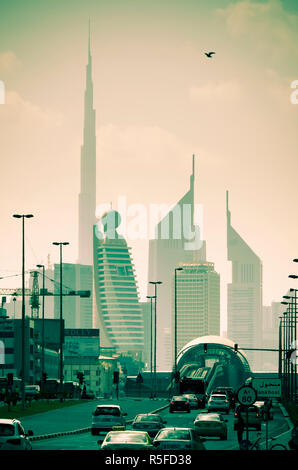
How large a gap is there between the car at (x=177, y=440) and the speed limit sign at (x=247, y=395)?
2095mm

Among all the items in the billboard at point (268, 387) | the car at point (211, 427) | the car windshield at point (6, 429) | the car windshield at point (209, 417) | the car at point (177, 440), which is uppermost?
the billboard at point (268, 387)

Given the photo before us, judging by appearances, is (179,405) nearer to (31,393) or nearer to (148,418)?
(31,393)

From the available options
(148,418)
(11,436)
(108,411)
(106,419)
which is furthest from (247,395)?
(108,411)

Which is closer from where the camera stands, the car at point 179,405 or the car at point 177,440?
the car at point 177,440

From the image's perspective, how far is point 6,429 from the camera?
31078 millimetres

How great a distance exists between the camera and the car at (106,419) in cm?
5144

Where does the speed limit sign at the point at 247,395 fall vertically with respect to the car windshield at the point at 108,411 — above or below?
above

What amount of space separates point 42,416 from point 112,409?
1925cm

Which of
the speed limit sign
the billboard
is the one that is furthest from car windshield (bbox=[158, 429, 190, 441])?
the billboard

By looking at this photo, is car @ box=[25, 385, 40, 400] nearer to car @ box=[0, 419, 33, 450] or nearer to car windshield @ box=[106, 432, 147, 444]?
car @ box=[0, 419, 33, 450]

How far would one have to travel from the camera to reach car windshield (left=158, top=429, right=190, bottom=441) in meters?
31.5

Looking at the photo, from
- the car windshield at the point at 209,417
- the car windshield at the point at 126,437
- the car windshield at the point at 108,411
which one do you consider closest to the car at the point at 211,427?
the car windshield at the point at 209,417

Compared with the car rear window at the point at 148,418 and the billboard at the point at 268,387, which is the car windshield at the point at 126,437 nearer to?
the billboard at the point at 268,387
